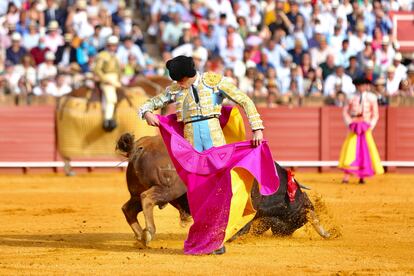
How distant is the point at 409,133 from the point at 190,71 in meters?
8.81

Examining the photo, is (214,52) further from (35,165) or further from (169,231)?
(169,231)

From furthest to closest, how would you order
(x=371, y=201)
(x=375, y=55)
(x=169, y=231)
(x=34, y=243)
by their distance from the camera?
(x=375, y=55) < (x=371, y=201) < (x=169, y=231) < (x=34, y=243)

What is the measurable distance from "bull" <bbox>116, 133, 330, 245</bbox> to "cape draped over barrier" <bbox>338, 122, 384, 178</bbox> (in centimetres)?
537

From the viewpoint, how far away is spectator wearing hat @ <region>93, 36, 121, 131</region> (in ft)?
44.4

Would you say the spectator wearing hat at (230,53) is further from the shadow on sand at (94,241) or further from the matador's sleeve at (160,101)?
the matador's sleeve at (160,101)

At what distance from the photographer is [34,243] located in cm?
705

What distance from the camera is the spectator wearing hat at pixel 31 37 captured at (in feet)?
48.4

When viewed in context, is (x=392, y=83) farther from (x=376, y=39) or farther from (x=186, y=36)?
(x=186, y=36)

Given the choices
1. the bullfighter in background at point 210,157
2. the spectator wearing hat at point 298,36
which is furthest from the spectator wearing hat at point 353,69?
the bullfighter in background at point 210,157

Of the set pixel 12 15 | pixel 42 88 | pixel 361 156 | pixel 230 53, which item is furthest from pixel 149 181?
pixel 12 15

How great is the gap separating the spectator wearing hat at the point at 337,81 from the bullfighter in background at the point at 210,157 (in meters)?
8.42

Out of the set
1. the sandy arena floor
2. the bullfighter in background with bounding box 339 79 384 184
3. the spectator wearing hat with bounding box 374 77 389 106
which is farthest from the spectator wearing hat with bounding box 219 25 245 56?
the sandy arena floor

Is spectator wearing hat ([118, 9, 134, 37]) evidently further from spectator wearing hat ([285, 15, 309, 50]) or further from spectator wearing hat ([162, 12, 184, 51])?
spectator wearing hat ([285, 15, 309, 50])

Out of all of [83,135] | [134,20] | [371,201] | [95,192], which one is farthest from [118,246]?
[134,20]
